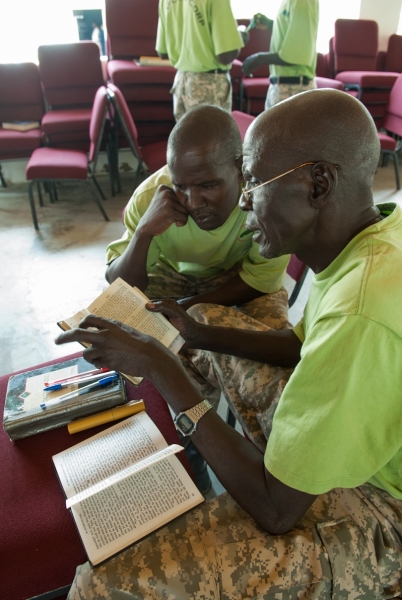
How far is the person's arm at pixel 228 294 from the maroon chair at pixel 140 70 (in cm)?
365

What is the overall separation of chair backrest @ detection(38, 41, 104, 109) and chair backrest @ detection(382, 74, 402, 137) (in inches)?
130

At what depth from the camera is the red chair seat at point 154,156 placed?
337cm

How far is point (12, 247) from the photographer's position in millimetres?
→ 3527

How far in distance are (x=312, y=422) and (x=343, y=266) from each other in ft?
1.05

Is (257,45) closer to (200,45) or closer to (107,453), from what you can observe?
(200,45)

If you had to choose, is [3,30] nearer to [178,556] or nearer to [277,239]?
[277,239]

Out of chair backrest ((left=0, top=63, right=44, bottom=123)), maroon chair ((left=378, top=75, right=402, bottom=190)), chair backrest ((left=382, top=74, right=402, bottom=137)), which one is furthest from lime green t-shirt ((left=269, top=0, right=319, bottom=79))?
chair backrest ((left=0, top=63, right=44, bottom=123))

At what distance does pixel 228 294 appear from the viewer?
1.64m

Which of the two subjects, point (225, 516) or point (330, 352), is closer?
point (330, 352)

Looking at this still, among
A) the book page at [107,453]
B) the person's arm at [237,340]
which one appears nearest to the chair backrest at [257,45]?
the person's arm at [237,340]

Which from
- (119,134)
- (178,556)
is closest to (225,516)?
(178,556)

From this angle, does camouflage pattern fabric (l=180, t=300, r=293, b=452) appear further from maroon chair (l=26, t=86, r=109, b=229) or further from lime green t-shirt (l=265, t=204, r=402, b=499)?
maroon chair (l=26, t=86, r=109, b=229)

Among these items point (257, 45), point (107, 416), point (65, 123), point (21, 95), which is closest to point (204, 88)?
point (65, 123)

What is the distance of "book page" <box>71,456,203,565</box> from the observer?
33.0 inches
